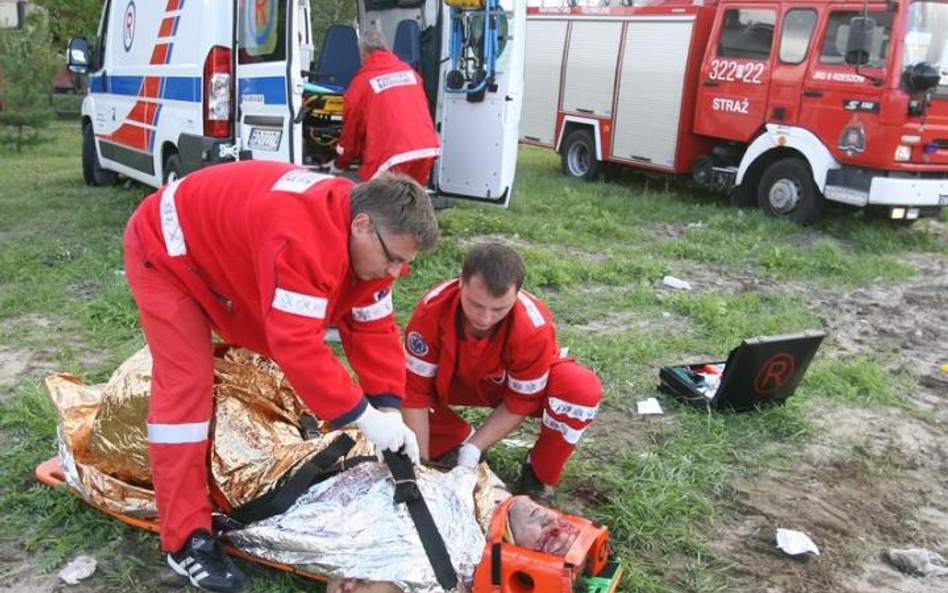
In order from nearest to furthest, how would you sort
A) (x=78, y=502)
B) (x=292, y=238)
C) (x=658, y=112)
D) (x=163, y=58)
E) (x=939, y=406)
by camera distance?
(x=292, y=238) → (x=78, y=502) → (x=939, y=406) → (x=163, y=58) → (x=658, y=112)

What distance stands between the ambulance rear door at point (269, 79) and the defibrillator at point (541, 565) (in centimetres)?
367

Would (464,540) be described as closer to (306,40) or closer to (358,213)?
(358,213)

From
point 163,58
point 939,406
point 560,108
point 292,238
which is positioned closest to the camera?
point 292,238

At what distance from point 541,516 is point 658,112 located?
29.0 ft

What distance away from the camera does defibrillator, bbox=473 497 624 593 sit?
224cm

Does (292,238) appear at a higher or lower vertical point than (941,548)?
higher

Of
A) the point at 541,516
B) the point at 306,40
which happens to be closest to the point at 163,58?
the point at 306,40

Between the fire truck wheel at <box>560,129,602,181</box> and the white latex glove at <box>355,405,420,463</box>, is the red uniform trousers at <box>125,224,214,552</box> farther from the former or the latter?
the fire truck wheel at <box>560,129,602,181</box>

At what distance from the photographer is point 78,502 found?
9.55 feet

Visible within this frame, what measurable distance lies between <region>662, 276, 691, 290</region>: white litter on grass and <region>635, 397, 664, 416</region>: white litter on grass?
233 cm

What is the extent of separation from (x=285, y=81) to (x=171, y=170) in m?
1.90

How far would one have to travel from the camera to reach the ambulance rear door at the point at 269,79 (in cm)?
535

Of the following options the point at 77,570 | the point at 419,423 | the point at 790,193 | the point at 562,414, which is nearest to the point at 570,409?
the point at 562,414

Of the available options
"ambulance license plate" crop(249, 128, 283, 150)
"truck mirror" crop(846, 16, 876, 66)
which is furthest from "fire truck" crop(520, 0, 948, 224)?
"ambulance license plate" crop(249, 128, 283, 150)
